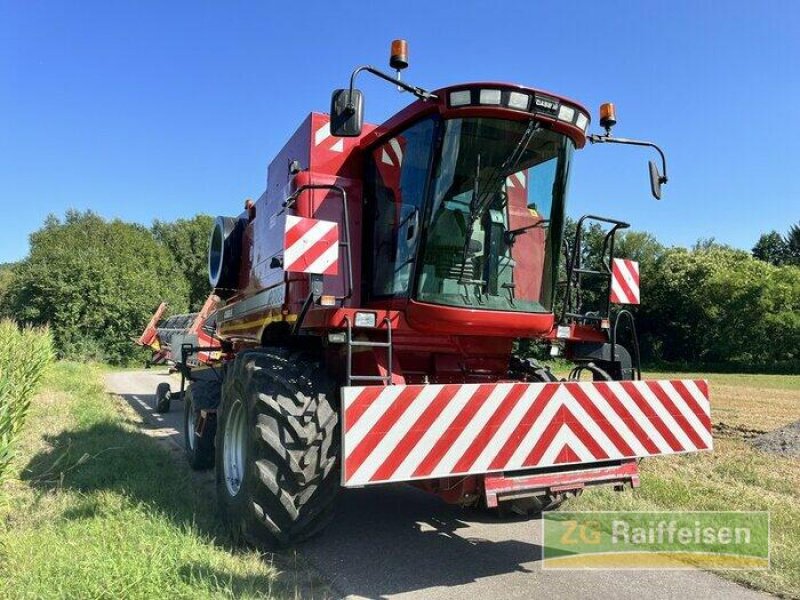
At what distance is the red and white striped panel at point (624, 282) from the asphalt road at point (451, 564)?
2077mm

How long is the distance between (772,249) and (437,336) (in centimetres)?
6286

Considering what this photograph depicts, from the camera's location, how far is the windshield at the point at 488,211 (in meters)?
4.06

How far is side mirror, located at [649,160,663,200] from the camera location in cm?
493

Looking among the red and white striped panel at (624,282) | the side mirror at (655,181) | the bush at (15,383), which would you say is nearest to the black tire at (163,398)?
the bush at (15,383)

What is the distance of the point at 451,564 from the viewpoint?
4117mm

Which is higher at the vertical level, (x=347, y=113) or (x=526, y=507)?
(x=347, y=113)

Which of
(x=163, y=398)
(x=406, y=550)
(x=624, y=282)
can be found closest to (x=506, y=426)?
(x=406, y=550)

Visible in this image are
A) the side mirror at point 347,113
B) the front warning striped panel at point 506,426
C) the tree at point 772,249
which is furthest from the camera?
the tree at point 772,249

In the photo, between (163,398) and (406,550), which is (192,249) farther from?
(406,550)

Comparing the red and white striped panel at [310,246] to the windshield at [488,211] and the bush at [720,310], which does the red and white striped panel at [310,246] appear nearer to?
the windshield at [488,211]

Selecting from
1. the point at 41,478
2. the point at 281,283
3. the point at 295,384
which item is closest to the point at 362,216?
the point at 281,283

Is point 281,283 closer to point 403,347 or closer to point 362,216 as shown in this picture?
point 362,216

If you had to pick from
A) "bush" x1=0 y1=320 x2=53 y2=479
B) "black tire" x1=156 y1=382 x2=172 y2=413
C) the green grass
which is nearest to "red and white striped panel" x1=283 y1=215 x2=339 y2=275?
the green grass

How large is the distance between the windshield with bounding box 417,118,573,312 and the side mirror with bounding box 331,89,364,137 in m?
0.66
